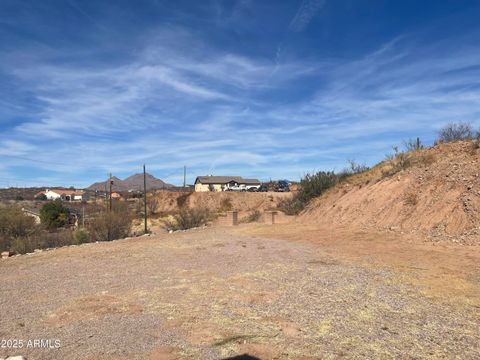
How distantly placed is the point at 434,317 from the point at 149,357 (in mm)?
4039

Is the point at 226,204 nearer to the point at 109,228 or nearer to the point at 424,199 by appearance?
the point at 109,228

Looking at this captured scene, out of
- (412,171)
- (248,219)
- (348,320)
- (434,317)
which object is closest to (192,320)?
(348,320)

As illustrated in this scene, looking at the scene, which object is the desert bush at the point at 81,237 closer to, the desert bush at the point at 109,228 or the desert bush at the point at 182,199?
the desert bush at the point at 109,228

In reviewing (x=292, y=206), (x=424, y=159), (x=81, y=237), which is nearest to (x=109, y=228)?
(x=81, y=237)

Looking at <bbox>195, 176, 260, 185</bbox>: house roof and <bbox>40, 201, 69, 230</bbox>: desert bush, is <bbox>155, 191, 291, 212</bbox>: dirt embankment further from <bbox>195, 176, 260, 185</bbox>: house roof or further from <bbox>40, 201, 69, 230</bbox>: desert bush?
<bbox>195, 176, 260, 185</bbox>: house roof

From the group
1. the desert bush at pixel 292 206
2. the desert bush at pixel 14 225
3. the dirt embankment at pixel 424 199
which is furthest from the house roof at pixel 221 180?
the dirt embankment at pixel 424 199

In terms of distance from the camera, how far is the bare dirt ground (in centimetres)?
535

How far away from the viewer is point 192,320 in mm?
6484

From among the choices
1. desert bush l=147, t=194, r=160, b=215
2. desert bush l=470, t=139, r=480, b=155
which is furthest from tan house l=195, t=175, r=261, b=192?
desert bush l=470, t=139, r=480, b=155

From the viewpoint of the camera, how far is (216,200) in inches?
2334

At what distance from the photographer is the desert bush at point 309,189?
28898mm

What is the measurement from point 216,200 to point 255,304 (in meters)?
52.0

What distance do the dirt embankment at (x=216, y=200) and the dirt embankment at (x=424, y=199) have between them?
102 feet

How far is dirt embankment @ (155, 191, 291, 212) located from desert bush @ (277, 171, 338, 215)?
2262 cm
